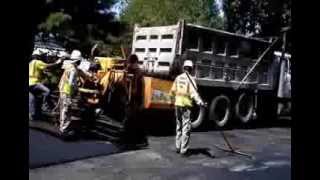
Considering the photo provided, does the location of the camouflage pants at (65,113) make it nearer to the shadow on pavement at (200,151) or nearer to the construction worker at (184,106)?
the construction worker at (184,106)

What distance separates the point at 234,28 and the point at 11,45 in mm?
20254

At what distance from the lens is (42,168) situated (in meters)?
7.45

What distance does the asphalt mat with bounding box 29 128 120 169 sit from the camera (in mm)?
8008

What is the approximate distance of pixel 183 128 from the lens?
901 centimetres

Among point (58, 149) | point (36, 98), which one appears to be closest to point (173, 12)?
point (36, 98)

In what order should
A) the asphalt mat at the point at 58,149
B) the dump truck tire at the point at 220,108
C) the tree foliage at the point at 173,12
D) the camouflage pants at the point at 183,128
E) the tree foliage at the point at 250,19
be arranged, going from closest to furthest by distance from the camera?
the asphalt mat at the point at 58,149
the camouflage pants at the point at 183,128
the dump truck tire at the point at 220,108
the tree foliage at the point at 250,19
the tree foliage at the point at 173,12

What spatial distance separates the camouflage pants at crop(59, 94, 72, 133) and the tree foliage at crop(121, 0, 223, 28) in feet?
60.2

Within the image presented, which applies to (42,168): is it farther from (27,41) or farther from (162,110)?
(27,41)

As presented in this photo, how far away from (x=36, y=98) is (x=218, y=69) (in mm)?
4306

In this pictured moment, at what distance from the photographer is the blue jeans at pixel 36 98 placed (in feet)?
33.9

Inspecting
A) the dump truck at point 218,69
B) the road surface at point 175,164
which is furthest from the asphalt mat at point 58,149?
the dump truck at point 218,69

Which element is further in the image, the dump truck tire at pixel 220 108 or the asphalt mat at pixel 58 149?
the dump truck tire at pixel 220 108

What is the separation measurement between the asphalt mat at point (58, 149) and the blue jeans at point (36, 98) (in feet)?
2.00

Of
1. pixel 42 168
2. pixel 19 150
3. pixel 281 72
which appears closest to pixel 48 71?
pixel 42 168
